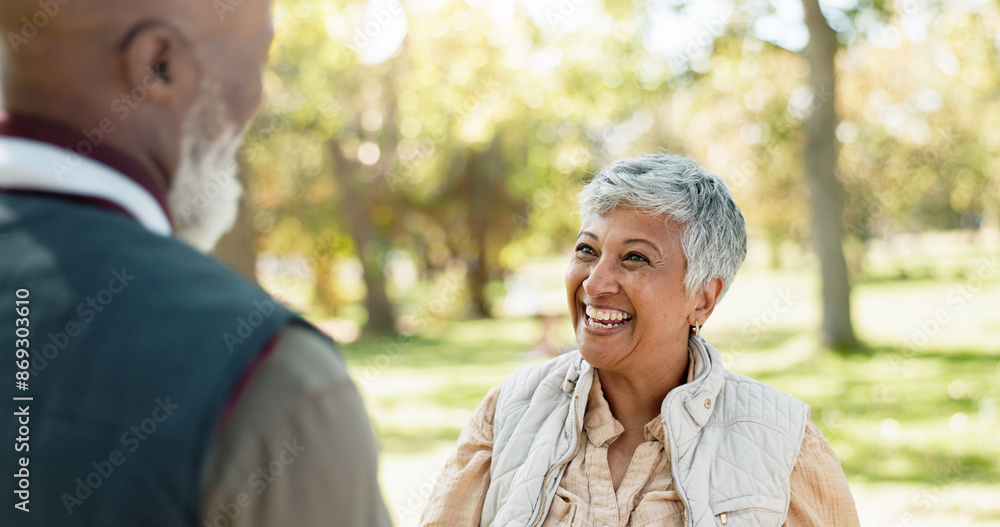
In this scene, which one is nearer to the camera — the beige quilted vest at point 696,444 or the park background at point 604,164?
the beige quilted vest at point 696,444

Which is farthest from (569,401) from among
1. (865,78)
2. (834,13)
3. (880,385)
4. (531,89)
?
(865,78)

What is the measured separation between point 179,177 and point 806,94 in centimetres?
1149

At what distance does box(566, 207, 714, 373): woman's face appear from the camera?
239 centimetres

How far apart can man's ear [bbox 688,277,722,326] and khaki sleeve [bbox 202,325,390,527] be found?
→ 1868mm

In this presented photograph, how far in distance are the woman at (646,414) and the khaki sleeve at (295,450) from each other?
1.54 m

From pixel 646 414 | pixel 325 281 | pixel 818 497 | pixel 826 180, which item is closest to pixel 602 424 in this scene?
pixel 646 414

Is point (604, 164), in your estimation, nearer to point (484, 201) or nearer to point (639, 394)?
point (484, 201)

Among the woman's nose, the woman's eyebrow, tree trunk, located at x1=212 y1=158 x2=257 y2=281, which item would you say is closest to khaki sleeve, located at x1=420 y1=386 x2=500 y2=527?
the woman's nose

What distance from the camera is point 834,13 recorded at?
10617mm

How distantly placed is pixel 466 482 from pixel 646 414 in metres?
0.58

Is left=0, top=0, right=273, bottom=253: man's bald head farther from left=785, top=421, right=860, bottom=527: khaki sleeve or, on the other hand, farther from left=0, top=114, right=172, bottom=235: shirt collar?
left=785, top=421, right=860, bottom=527: khaki sleeve

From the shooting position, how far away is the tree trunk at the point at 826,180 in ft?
35.0

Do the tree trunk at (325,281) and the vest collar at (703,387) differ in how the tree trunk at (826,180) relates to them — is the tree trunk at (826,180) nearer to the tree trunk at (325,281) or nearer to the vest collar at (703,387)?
the vest collar at (703,387)

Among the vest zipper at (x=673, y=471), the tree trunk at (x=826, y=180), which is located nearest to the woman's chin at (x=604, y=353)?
the vest zipper at (x=673, y=471)
